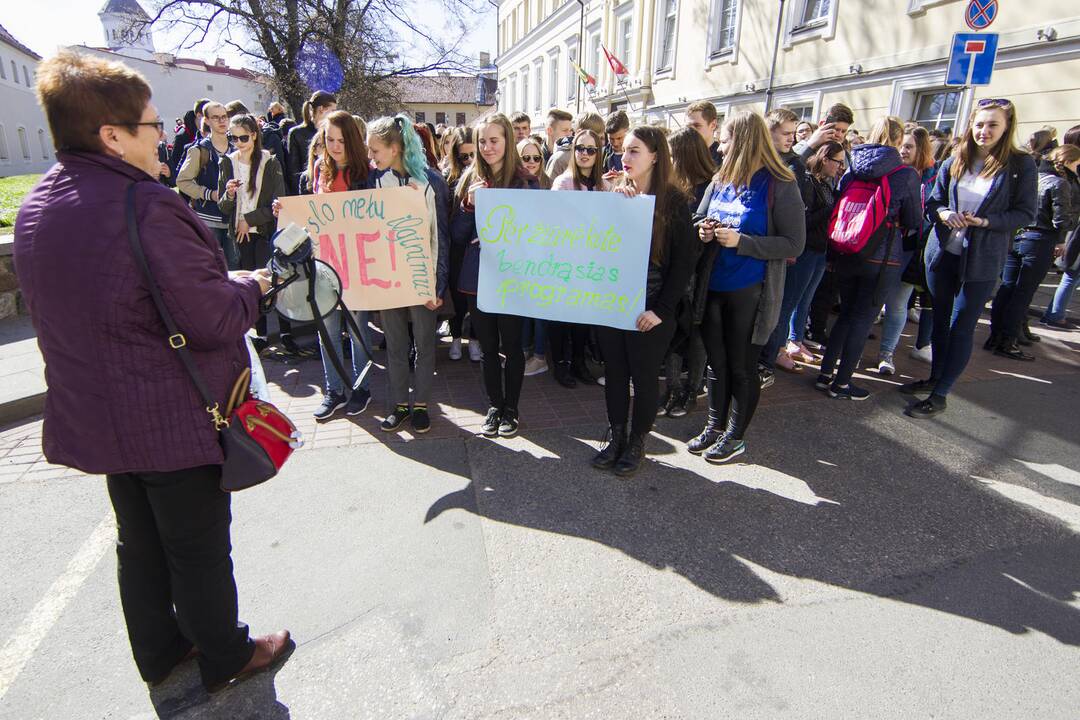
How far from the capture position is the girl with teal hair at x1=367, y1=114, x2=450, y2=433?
3523 millimetres

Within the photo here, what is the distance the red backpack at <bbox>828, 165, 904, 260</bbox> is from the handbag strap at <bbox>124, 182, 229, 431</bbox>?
414cm

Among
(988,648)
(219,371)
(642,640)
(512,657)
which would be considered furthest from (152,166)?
(988,648)

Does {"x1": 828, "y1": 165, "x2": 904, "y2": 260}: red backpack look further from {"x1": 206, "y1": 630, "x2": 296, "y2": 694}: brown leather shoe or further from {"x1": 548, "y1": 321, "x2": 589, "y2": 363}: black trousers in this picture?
{"x1": 206, "y1": 630, "x2": 296, "y2": 694}: brown leather shoe

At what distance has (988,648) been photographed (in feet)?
7.40

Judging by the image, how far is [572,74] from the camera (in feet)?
101

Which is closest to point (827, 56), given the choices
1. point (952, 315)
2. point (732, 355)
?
point (952, 315)

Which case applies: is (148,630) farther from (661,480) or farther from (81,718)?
(661,480)

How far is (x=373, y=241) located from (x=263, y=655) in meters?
2.34

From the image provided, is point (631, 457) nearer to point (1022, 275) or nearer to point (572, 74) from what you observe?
point (1022, 275)

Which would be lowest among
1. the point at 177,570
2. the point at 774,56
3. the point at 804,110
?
the point at 177,570

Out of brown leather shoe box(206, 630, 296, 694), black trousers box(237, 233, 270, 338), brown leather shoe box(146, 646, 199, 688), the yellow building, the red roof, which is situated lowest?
brown leather shoe box(146, 646, 199, 688)

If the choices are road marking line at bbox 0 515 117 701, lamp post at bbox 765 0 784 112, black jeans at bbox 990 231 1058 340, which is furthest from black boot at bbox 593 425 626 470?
lamp post at bbox 765 0 784 112

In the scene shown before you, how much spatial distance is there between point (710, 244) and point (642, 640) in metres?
2.09

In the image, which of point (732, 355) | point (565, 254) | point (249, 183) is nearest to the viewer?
point (565, 254)
